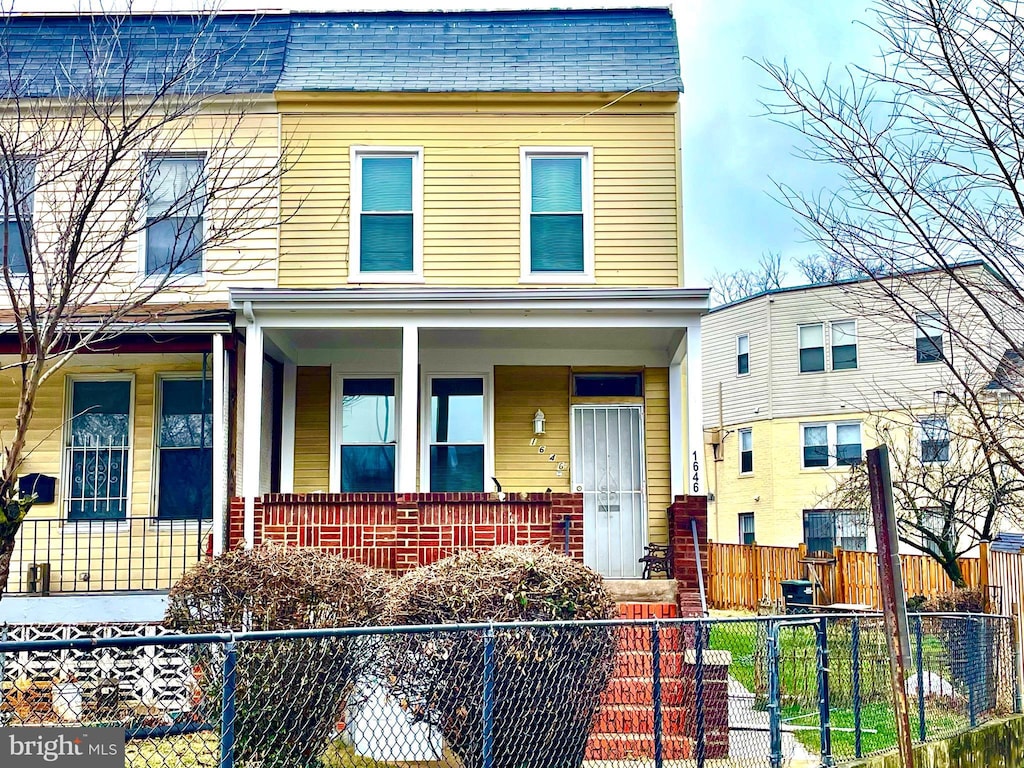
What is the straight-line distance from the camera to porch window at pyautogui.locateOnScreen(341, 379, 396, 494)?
13.4 metres

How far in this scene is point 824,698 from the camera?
270 inches

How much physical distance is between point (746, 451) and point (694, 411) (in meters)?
17.3

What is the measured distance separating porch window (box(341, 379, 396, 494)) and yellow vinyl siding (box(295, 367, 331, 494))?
206mm

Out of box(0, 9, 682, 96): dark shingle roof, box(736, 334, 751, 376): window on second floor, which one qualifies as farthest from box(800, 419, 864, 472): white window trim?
box(0, 9, 682, 96): dark shingle roof

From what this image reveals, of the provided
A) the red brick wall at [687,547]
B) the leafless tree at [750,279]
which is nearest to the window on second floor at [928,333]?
the red brick wall at [687,547]

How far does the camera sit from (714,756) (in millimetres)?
7898

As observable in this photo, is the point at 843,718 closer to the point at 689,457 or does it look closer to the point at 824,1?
the point at 689,457

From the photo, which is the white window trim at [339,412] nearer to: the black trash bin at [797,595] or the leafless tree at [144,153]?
the leafless tree at [144,153]

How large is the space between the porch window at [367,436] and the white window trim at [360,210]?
4.32ft

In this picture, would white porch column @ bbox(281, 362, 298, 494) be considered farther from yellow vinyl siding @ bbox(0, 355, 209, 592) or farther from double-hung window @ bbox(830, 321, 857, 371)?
double-hung window @ bbox(830, 321, 857, 371)

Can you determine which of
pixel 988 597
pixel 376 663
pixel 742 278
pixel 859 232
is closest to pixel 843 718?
pixel 988 597

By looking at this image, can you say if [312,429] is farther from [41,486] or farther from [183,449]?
[41,486]

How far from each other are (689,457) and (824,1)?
18.8ft

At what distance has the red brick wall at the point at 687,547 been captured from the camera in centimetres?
1140
